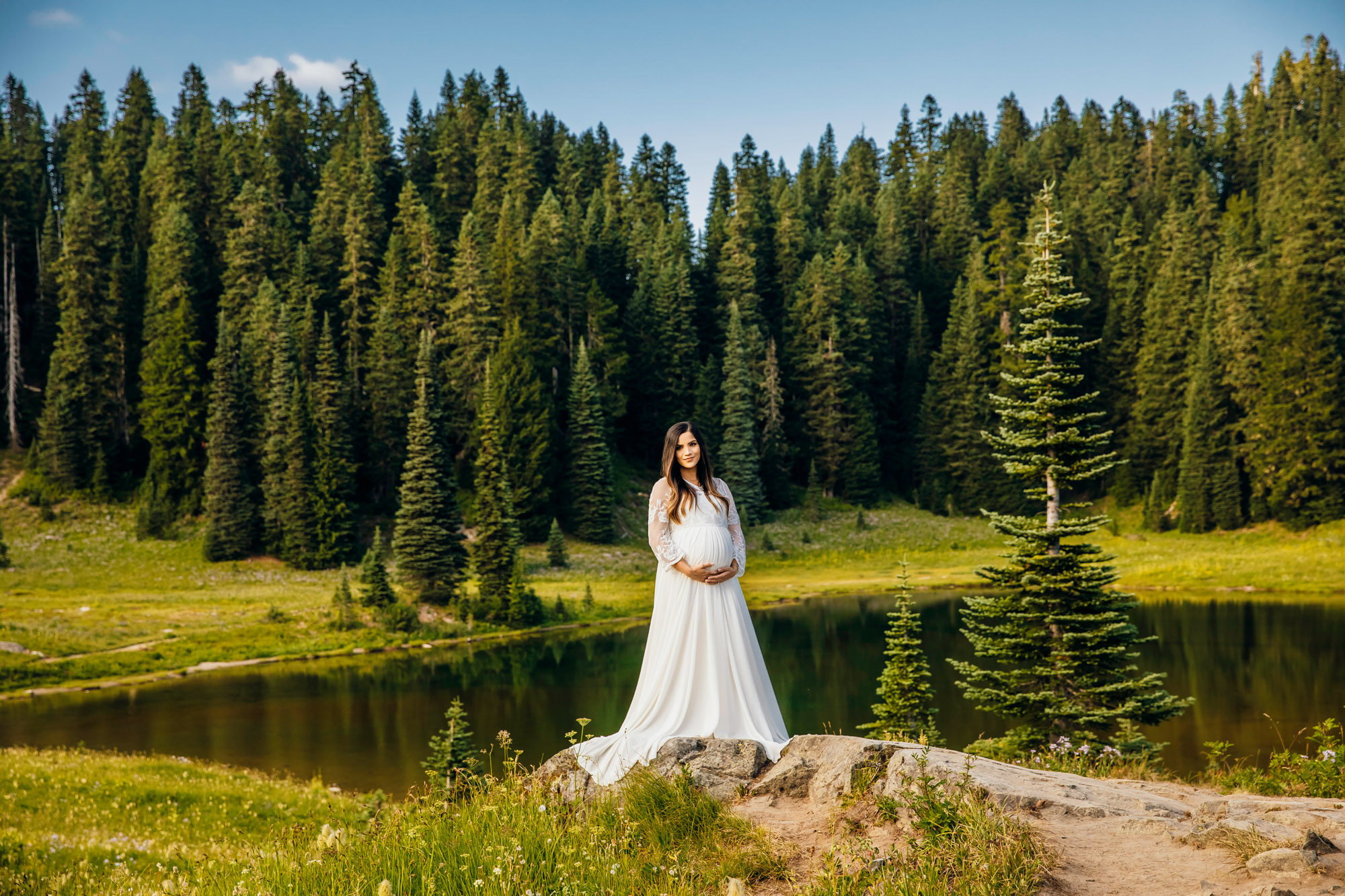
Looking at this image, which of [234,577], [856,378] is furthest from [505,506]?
[856,378]

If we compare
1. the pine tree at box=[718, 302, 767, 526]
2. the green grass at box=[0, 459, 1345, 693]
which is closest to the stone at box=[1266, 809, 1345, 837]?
the green grass at box=[0, 459, 1345, 693]

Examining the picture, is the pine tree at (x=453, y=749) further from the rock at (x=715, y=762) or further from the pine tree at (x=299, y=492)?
the pine tree at (x=299, y=492)

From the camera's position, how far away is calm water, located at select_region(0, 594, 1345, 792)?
879 inches

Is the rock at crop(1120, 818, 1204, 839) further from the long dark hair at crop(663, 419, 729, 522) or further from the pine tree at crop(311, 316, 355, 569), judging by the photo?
the pine tree at crop(311, 316, 355, 569)

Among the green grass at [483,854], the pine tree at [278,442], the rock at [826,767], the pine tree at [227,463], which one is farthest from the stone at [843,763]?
the pine tree at [227,463]

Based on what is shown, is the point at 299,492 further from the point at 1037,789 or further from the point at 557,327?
the point at 1037,789

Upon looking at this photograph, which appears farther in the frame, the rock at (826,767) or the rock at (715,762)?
the rock at (715,762)

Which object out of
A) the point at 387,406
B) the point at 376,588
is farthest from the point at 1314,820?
the point at 387,406

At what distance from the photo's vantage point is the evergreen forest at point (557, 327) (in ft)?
175

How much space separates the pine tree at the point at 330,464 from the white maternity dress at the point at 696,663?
4583cm

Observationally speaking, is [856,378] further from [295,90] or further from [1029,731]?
[1029,731]

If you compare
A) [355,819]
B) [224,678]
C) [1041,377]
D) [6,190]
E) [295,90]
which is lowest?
[224,678]

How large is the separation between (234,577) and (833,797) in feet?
157

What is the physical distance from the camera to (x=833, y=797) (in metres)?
6.06
